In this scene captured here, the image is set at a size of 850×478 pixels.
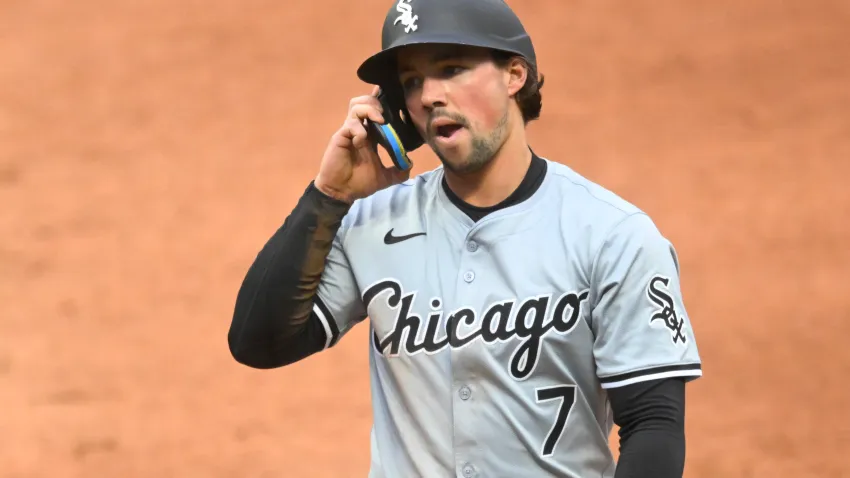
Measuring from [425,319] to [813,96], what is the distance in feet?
11.6

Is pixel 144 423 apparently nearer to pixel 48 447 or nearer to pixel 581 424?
pixel 48 447

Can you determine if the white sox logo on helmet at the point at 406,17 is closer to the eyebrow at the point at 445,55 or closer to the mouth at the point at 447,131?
the eyebrow at the point at 445,55

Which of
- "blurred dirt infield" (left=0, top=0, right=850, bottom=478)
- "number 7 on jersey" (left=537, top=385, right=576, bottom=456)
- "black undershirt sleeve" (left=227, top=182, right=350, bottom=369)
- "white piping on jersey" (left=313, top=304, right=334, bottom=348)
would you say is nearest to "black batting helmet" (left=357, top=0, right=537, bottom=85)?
"black undershirt sleeve" (left=227, top=182, right=350, bottom=369)

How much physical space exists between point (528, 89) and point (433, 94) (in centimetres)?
22

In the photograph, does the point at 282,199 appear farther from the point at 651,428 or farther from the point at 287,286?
the point at 651,428

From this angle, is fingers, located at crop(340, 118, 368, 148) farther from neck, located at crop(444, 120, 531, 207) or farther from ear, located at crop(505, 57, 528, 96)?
ear, located at crop(505, 57, 528, 96)

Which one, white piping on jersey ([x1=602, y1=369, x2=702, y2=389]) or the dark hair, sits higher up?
the dark hair

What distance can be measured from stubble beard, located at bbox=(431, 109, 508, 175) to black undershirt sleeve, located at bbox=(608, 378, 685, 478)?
44 cm

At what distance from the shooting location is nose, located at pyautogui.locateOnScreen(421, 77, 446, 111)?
5.57 feet

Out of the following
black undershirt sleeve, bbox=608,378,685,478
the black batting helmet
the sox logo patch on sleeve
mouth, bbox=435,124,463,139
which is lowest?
black undershirt sleeve, bbox=608,378,685,478

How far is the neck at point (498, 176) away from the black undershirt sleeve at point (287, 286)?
8.6 inches

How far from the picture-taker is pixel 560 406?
1619 millimetres

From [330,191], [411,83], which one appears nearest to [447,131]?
[411,83]

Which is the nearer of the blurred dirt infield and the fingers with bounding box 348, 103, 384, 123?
the fingers with bounding box 348, 103, 384, 123
